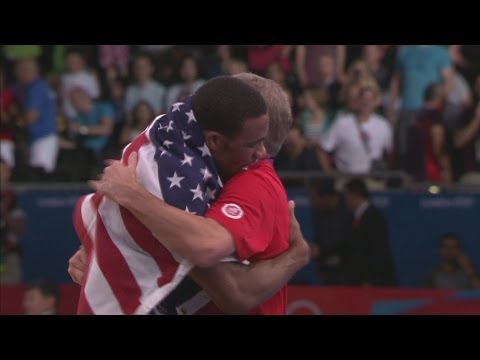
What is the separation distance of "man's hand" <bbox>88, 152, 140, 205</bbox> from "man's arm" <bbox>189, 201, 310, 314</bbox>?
0.39 meters

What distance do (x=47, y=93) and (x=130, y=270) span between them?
8702mm

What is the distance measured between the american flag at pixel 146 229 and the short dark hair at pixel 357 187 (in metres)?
6.32

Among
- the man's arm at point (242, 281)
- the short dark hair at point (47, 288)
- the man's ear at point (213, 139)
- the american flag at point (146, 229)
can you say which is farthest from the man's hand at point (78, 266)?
the short dark hair at point (47, 288)

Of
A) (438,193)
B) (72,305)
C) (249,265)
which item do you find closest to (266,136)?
(249,265)

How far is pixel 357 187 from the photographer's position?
1098 cm

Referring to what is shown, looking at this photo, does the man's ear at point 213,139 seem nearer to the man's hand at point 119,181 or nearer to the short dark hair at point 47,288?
the man's hand at point 119,181

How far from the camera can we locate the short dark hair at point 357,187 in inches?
430

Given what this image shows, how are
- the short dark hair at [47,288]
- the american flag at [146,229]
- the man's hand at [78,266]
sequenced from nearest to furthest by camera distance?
the american flag at [146,229] → the man's hand at [78,266] → the short dark hair at [47,288]

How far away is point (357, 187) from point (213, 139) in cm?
645

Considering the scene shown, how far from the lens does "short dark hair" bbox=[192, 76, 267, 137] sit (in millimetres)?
4562

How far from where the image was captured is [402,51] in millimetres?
13086

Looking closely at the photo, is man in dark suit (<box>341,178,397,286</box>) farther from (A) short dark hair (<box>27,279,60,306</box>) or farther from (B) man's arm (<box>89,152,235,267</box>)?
(B) man's arm (<box>89,152,235,267</box>)

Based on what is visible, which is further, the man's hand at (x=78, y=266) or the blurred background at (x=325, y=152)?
the blurred background at (x=325, y=152)

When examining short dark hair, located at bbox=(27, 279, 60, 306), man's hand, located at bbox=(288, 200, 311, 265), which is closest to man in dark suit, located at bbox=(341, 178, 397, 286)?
short dark hair, located at bbox=(27, 279, 60, 306)
